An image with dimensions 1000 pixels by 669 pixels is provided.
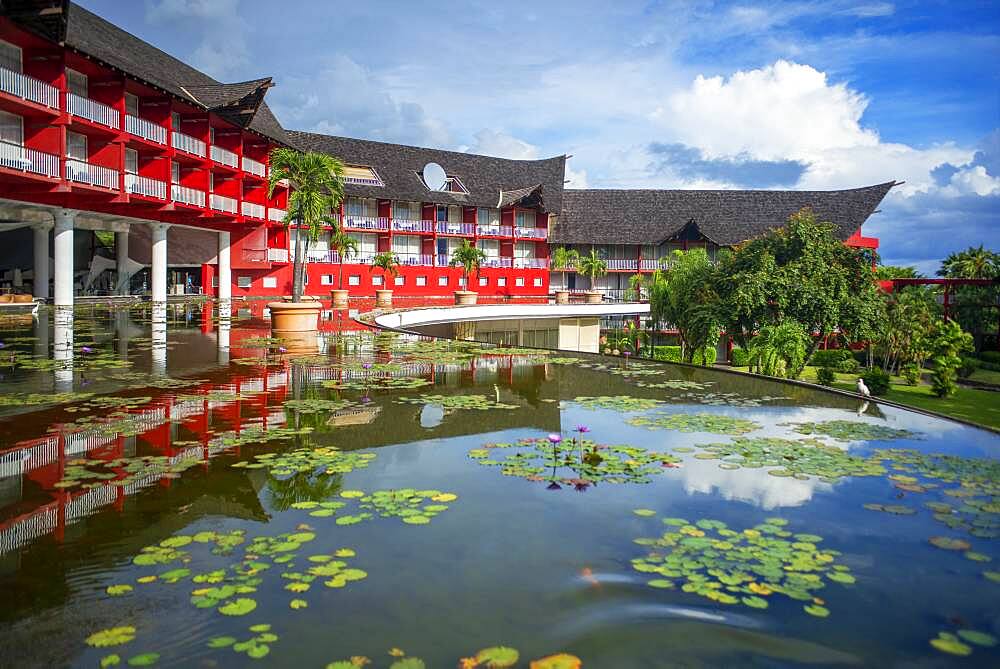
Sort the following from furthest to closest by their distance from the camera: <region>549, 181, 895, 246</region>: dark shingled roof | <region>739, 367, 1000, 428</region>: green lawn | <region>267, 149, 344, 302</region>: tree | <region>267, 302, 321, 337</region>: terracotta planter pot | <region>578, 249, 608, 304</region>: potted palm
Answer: <region>549, 181, 895, 246</region>: dark shingled roof, <region>578, 249, 608, 304</region>: potted palm, <region>739, 367, 1000, 428</region>: green lawn, <region>267, 302, 321, 337</region>: terracotta planter pot, <region>267, 149, 344, 302</region>: tree

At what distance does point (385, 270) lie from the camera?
1969 inches

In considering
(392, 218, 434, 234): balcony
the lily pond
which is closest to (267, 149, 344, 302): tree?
the lily pond

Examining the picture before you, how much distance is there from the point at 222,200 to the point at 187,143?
278cm

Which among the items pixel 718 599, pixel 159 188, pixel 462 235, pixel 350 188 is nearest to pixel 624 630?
pixel 718 599

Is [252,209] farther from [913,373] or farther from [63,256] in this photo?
[913,373]

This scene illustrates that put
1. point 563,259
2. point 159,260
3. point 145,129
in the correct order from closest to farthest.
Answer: point 145,129
point 159,260
point 563,259

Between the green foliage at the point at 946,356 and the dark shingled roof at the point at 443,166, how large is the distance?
29546 millimetres

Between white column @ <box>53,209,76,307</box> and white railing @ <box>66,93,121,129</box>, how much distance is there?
3242mm

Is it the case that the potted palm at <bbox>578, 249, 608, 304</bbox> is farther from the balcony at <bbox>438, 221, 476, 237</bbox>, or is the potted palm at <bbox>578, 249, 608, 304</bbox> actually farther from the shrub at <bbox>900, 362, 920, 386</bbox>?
the shrub at <bbox>900, 362, 920, 386</bbox>

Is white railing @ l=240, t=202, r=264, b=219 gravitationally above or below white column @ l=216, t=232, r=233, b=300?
→ above

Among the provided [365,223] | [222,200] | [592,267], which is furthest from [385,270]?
[222,200]

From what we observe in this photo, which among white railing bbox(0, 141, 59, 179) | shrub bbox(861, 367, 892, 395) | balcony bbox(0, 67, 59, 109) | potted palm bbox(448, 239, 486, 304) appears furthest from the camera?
potted palm bbox(448, 239, 486, 304)

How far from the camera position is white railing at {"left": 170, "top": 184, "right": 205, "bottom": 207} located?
2866 cm

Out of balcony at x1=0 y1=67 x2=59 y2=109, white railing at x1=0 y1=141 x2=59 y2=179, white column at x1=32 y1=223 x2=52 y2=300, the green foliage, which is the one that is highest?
balcony at x1=0 y1=67 x2=59 y2=109
